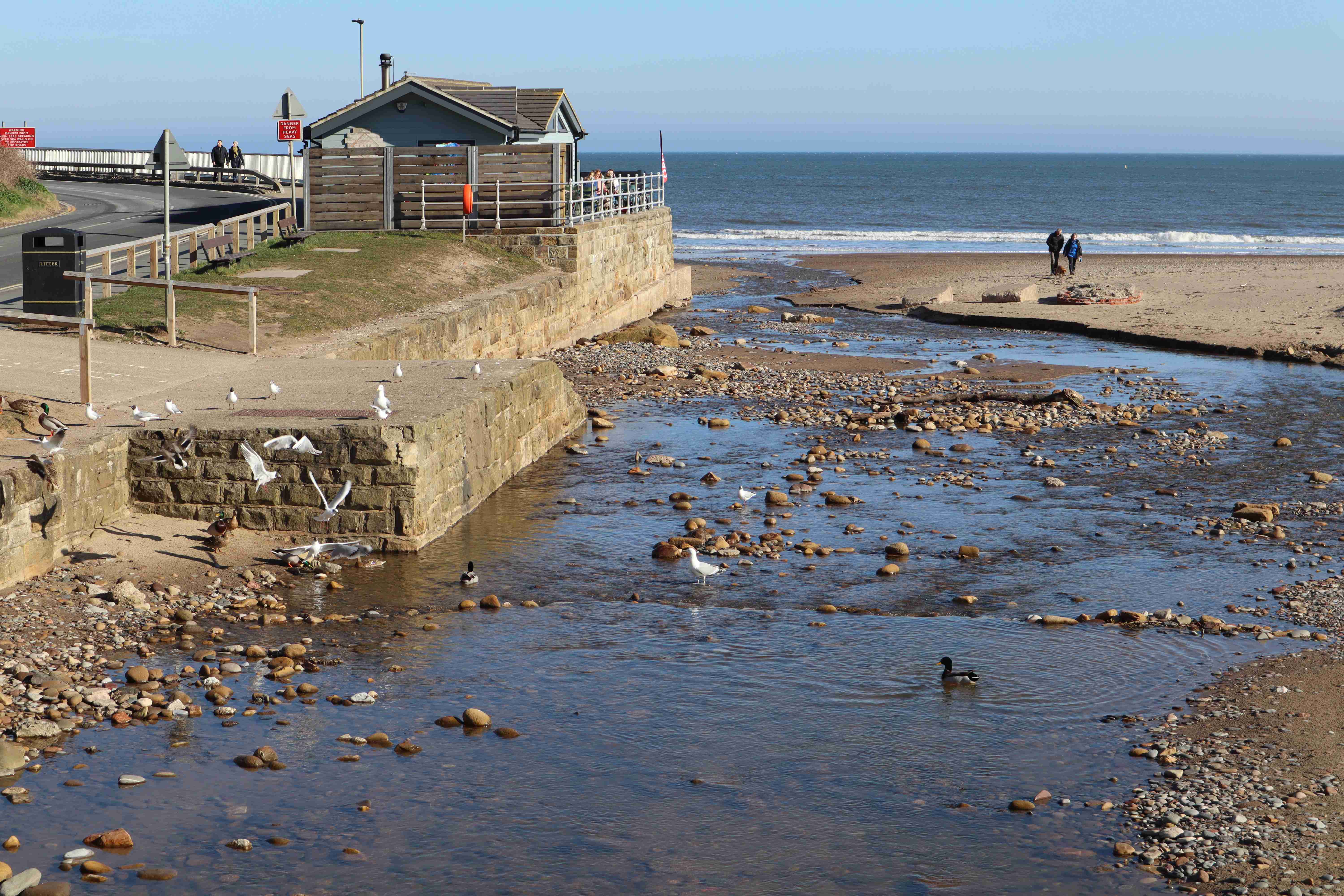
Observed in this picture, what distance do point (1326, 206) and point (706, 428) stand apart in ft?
306

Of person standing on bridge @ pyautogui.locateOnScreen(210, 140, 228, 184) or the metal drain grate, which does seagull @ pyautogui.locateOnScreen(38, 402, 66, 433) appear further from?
person standing on bridge @ pyautogui.locateOnScreen(210, 140, 228, 184)

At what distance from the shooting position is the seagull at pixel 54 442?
1058 centimetres

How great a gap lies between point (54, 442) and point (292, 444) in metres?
1.93

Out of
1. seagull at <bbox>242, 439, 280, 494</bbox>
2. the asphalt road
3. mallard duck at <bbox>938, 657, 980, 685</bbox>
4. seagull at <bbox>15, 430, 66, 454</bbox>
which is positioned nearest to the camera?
mallard duck at <bbox>938, 657, 980, 685</bbox>

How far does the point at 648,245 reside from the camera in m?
36.1

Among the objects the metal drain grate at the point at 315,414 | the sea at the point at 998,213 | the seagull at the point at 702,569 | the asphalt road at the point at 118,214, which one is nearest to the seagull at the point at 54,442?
the metal drain grate at the point at 315,414

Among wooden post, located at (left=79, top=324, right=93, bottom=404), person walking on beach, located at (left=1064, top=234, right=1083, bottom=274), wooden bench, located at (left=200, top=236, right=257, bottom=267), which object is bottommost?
wooden post, located at (left=79, top=324, right=93, bottom=404)

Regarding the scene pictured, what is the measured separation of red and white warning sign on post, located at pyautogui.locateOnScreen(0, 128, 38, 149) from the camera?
1903 inches

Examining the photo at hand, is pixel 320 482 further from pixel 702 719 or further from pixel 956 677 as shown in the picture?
pixel 956 677

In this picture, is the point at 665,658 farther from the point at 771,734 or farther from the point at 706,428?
the point at 706,428

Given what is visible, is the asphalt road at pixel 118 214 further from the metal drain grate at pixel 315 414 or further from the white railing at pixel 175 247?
the metal drain grate at pixel 315 414

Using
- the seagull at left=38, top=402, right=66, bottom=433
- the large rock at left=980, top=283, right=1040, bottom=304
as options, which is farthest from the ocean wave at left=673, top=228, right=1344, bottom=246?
the seagull at left=38, top=402, right=66, bottom=433

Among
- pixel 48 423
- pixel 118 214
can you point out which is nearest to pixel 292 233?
pixel 118 214

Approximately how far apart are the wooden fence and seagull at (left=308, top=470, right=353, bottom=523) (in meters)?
17.3
